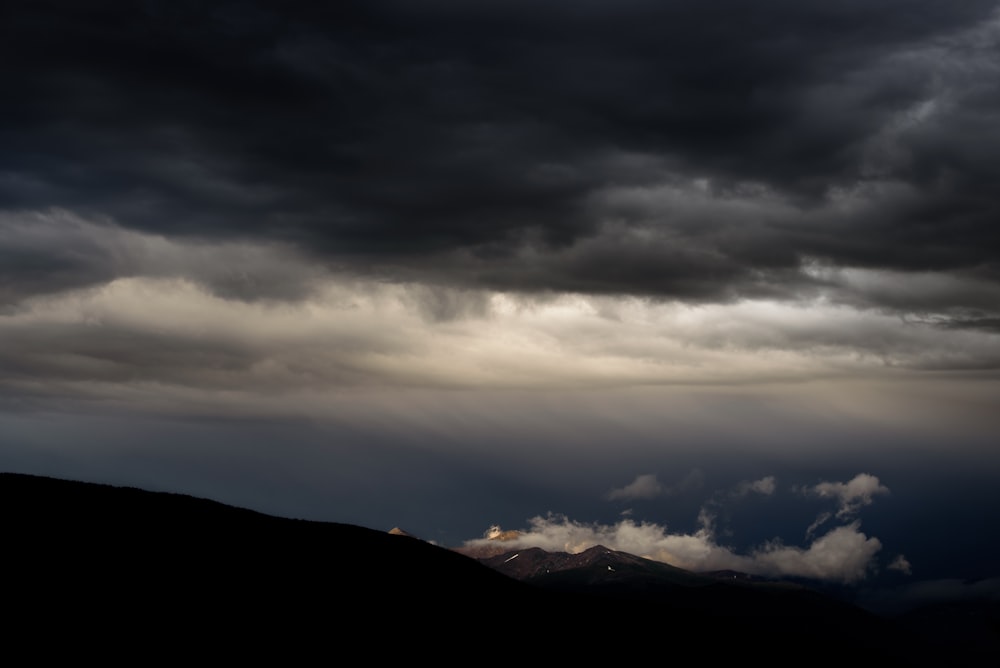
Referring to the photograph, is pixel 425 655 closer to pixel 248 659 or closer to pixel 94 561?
pixel 248 659

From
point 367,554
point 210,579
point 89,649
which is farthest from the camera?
point 367,554

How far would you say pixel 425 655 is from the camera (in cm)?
13412

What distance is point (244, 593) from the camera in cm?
13625

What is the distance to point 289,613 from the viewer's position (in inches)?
5256

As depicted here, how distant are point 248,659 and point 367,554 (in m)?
66.8

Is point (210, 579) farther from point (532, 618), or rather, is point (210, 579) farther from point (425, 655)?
point (532, 618)

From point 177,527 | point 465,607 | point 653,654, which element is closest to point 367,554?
point 465,607

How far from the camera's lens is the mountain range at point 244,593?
111 metres

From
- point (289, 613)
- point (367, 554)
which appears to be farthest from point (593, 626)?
point (289, 613)

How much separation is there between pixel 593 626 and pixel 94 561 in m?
99.7

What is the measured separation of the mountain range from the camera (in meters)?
111

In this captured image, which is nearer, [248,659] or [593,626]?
[248,659]

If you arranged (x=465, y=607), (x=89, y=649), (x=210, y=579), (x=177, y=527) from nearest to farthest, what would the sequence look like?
1. (x=89, y=649)
2. (x=210, y=579)
3. (x=177, y=527)
4. (x=465, y=607)

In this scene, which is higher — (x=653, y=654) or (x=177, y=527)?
(x=177, y=527)
